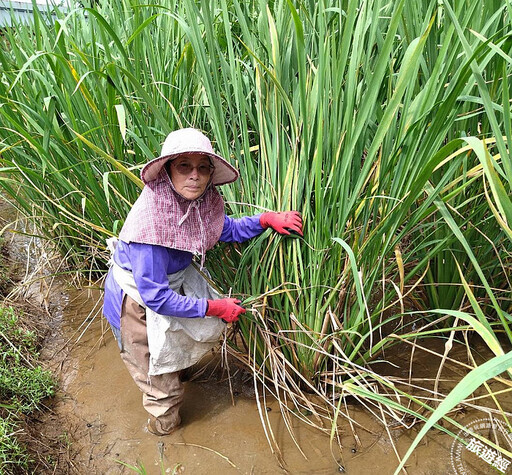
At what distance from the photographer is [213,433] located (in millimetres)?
1645

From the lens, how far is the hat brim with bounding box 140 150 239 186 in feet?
4.24

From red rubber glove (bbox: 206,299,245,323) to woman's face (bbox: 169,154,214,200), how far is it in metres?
0.35

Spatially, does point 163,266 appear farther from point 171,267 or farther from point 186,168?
point 186,168

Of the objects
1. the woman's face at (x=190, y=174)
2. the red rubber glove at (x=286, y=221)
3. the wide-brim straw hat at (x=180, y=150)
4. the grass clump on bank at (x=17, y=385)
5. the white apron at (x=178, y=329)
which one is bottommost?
the grass clump on bank at (x=17, y=385)

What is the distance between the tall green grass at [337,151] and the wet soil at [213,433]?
0.14m

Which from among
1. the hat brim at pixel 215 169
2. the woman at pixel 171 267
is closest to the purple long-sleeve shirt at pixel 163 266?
the woman at pixel 171 267

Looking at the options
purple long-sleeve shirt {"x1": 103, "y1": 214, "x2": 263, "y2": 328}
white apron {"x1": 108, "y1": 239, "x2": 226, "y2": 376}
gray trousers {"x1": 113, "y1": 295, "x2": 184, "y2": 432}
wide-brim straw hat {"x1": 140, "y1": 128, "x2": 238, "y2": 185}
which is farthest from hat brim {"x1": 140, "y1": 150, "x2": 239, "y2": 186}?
gray trousers {"x1": 113, "y1": 295, "x2": 184, "y2": 432}

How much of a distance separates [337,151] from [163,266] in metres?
0.63

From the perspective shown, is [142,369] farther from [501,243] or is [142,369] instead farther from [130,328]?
[501,243]

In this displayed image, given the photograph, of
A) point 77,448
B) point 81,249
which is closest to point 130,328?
point 77,448

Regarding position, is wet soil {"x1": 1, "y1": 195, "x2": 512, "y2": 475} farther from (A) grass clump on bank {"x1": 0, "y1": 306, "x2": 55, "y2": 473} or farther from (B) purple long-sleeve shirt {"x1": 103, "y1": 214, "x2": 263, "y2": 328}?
(B) purple long-sleeve shirt {"x1": 103, "y1": 214, "x2": 263, "y2": 328}

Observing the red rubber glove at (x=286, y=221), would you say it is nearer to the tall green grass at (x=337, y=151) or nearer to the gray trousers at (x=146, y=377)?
the tall green grass at (x=337, y=151)

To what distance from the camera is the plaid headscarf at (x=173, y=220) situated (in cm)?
138

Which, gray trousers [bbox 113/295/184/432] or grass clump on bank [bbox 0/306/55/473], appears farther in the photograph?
gray trousers [bbox 113/295/184/432]
